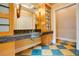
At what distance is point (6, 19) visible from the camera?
1.63 m

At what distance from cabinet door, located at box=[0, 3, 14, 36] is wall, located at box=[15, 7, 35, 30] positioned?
3.88ft

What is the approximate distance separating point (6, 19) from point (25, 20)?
175 cm

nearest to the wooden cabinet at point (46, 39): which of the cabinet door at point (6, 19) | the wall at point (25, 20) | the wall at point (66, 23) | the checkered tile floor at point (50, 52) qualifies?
the checkered tile floor at point (50, 52)

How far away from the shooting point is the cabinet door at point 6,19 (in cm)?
154

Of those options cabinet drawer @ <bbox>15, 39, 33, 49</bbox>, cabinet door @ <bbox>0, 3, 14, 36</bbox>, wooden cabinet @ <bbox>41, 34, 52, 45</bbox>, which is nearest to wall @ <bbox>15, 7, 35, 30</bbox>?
cabinet drawer @ <bbox>15, 39, 33, 49</bbox>

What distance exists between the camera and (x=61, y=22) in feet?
18.9

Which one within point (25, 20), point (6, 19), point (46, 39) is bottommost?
point (46, 39)

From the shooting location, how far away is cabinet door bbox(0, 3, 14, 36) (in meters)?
1.54

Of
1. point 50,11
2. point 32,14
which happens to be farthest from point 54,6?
point 32,14

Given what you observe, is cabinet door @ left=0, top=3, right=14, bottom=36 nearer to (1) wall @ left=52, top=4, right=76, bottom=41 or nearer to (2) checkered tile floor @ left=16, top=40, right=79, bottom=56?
(2) checkered tile floor @ left=16, top=40, right=79, bottom=56

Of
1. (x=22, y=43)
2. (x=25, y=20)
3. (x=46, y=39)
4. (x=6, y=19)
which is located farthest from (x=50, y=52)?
(x=6, y=19)

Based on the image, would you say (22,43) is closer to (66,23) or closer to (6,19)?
(6,19)

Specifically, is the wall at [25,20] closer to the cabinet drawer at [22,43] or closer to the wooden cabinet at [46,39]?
the cabinet drawer at [22,43]

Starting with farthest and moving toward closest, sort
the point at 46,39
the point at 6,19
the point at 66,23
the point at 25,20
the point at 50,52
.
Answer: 1. the point at 66,23
2. the point at 46,39
3. the point at 25,20
4. the point at 50,52
5. the point at 6,19
